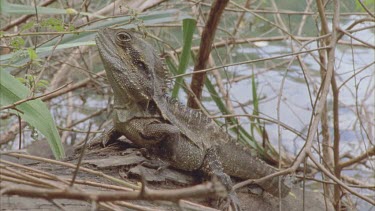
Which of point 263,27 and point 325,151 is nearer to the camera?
point 325,151

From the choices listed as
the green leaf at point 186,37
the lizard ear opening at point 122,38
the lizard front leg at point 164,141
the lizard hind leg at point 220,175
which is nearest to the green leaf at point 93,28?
the green leaf at point 186,37

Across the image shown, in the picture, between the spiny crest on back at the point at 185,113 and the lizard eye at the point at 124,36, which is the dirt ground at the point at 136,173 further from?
the lizard eye at the point at 124,36

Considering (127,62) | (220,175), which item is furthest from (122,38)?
(220,175)

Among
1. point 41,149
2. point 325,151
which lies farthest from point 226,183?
point 325,151

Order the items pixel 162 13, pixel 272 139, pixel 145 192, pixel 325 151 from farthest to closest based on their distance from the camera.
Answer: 1. pixel 272 139
2. pixel 325 151
3. pixel 162 13
4. pixel 145 192

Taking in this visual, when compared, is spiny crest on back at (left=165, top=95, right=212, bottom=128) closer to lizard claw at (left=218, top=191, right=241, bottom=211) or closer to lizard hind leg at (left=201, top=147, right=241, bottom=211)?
lizard hind leg at (left=201, top=147, right=241, bottom=211)

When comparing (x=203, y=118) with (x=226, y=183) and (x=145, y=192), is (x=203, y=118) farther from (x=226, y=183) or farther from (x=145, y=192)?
(x=145, y=192)
